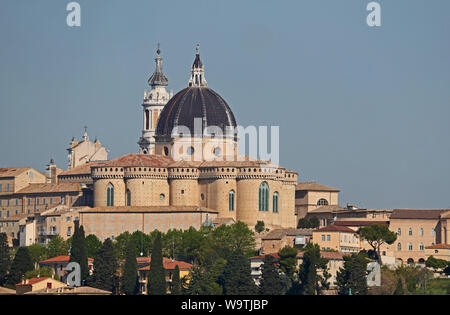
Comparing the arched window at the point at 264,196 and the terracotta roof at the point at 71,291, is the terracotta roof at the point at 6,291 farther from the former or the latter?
the arched window at the point at 264,196

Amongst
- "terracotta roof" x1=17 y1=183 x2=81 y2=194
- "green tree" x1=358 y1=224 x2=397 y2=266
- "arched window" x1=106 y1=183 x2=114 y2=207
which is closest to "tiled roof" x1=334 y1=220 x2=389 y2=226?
"green tree" x1=358 y1=224 x2=397 y2=266

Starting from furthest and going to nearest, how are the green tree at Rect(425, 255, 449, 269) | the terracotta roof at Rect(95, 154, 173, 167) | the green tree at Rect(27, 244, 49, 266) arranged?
1. the terracotta roof at Rect(95, 154, 173, 167)
2. the green tree at Rect(27, 244, 49, 266)
3. the green tree at Rect(425, 255, 449, 269)

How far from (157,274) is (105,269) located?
4739 millimetres

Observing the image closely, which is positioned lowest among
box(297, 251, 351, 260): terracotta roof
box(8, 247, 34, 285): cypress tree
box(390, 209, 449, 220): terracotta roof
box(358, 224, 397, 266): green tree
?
box(8, 247, 34, 285): cypress tree

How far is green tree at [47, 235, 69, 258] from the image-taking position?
14300 cm

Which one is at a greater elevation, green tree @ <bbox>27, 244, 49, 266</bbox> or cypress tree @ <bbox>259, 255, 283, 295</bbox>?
green tree @ <bbox>27, 244, 49, 266</bbox>

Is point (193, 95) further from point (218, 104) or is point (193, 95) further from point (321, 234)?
point (321, 234)

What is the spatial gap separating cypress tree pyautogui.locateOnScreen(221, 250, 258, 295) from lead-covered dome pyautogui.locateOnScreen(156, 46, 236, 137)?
23.4m

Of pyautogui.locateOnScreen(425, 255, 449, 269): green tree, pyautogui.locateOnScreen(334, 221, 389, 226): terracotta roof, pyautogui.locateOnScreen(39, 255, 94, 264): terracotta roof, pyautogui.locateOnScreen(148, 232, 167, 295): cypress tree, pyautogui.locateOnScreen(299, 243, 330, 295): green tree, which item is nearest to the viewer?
pyautogui.locateOnScreen(148, 232, 167, 295): cypress tree

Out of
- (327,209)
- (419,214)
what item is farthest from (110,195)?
(419,214)

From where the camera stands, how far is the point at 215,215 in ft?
480

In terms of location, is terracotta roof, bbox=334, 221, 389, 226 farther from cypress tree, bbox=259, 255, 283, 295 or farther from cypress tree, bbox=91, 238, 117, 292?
cypress tree, bbox=91, 238, 117, 292

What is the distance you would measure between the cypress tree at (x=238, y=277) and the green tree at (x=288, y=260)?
2798 millimetres
